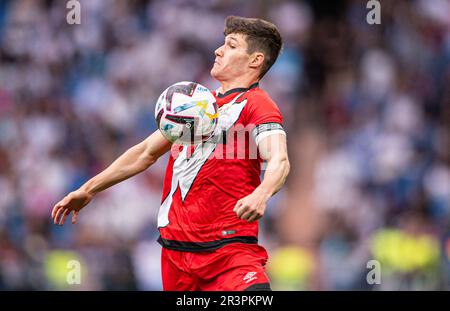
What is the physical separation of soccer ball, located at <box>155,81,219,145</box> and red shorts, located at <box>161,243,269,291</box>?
0.70m

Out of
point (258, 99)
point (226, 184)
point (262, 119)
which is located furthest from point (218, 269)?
point (258, 99)

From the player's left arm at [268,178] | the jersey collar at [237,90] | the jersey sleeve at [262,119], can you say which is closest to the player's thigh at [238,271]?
the player's left arm at [268,178]

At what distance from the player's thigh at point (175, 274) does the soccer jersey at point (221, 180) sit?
0.20ft

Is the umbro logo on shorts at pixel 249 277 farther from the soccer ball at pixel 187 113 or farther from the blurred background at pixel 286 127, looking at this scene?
the blurred background at pixel 286 127

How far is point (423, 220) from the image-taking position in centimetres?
1073

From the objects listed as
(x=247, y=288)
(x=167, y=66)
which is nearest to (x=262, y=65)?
(x=247, y=288)

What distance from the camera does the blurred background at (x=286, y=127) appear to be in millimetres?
10469

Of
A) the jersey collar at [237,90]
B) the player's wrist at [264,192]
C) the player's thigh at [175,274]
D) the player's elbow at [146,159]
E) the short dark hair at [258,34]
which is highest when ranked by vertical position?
the short dark hair at [258,34]

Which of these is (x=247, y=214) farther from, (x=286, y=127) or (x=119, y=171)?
(x=286, y=127)

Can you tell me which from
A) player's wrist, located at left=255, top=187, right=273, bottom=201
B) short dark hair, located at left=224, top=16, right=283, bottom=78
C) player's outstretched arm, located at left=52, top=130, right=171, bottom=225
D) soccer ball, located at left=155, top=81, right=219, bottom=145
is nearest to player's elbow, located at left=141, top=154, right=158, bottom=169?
player's outstretched arm, located at left=52, top=130, right=171, bottom=225

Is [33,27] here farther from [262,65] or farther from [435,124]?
[262,65]

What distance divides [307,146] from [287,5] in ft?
8.03

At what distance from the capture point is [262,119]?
211 inches

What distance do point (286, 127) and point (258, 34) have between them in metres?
6.49
